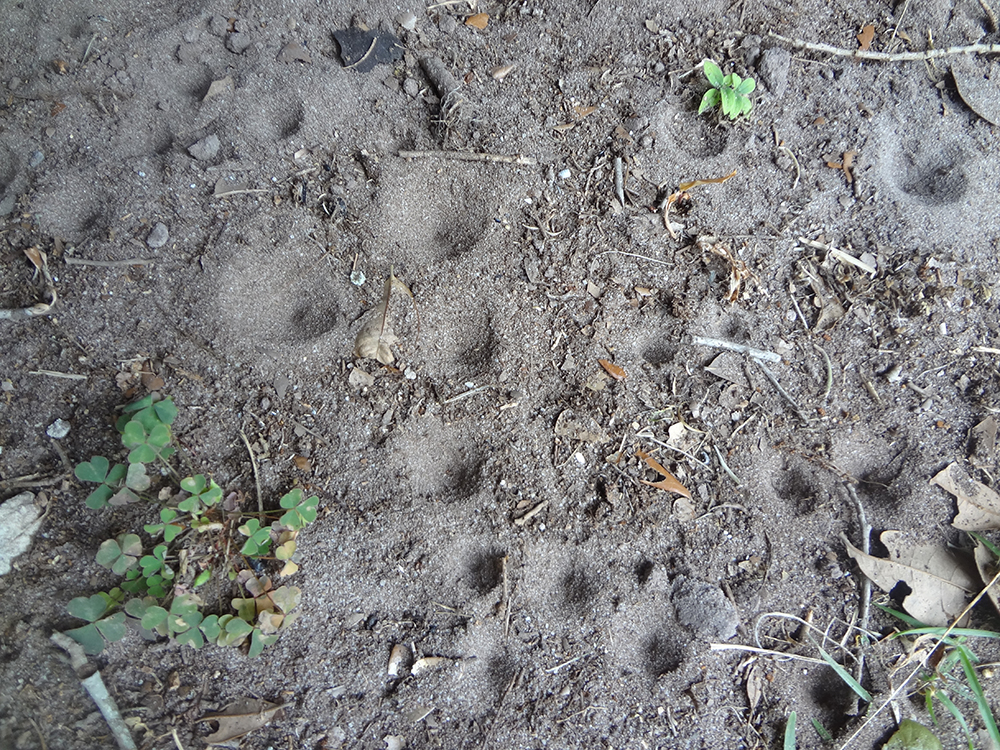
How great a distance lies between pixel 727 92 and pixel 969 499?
4.43ft

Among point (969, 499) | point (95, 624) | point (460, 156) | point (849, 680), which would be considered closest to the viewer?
point (95, 624)

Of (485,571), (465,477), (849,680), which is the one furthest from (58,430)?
(849,680)

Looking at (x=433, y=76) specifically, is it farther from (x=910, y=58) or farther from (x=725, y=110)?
(x=910, y=58)

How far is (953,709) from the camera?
1.56 meters

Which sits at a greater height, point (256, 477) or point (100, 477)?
point (100, 477)

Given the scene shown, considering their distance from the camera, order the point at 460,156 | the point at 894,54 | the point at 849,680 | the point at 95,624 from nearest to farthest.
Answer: the point at 95,624
the point at 849,680
the point at 460,156
the point at 894,54

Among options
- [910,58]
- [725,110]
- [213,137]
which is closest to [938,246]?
[910,58]

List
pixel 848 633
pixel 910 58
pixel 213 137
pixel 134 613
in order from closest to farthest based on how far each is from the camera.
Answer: pixel 134 613, pixel 848 633, pixel 213 137, pixel 910 58

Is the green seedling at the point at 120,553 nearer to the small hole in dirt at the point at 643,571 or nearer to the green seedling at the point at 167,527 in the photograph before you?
the green seedling at the point at 167,527

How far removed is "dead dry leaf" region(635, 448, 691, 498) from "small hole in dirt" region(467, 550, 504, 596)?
448 millimetres

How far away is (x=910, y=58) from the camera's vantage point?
193 cm

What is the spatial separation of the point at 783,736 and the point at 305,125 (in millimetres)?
2128

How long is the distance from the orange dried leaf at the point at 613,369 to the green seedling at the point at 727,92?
85 cm

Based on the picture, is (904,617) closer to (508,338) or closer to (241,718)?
(508,338)
